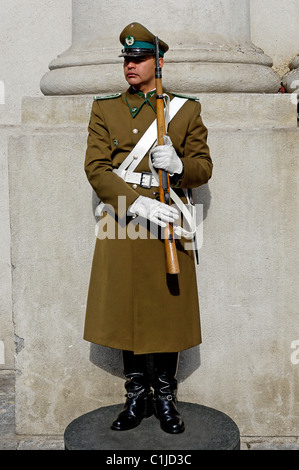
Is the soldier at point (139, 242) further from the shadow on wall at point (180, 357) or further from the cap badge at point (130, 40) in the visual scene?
the shadow on wall at point (180, 357)

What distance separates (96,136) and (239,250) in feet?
3.99

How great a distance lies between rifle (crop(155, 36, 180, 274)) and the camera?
13.1 ft

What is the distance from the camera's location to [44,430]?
16.3 feet

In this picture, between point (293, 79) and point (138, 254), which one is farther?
point (293, 79)

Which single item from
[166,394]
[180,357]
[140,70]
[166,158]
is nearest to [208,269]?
[180,357]

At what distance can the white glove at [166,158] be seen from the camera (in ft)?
12.9

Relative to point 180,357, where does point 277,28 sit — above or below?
above

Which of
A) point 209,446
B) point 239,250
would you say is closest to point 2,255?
point 239,250

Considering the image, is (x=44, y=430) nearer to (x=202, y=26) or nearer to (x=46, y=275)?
(x=46, y=275)

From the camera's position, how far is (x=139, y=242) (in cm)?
420

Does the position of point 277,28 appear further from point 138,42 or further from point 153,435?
point 153,435

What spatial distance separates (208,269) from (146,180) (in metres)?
0.92
